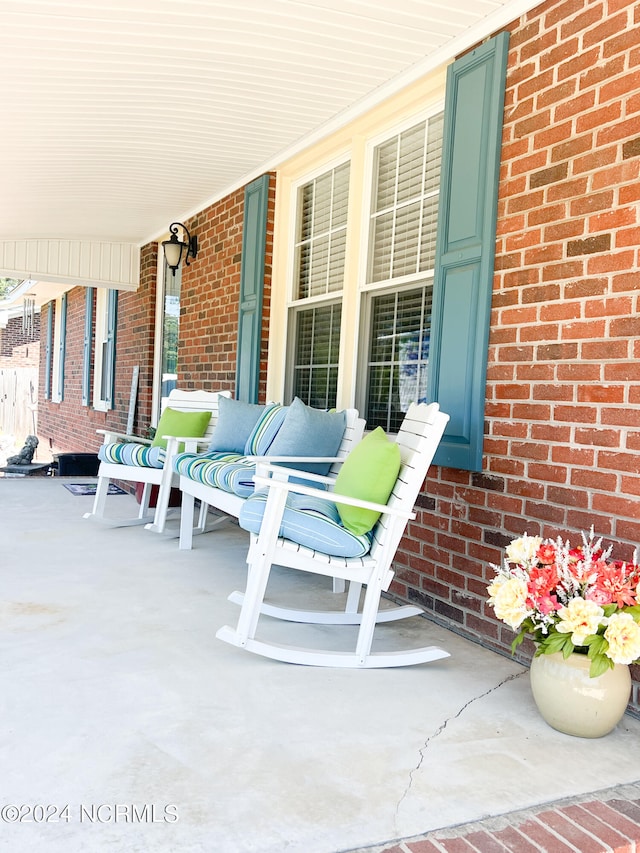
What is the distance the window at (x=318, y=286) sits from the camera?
448 centimetres

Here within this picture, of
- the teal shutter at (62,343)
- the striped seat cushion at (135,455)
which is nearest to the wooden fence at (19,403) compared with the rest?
the teal shutter at (62,343)

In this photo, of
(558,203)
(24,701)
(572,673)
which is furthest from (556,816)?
(558,203)

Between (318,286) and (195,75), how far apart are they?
1545 mm

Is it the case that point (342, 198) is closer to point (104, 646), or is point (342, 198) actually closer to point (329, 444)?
point (329, 444)

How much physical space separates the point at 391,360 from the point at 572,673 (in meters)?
2.21

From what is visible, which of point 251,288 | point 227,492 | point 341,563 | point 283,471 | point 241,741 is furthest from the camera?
point 251,288

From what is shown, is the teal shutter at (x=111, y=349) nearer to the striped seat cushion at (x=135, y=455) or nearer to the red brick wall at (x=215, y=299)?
the red brick wall at (x=215, y=299)

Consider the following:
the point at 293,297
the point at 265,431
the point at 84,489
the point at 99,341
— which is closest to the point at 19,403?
the point at 99,341

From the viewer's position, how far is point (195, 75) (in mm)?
3574

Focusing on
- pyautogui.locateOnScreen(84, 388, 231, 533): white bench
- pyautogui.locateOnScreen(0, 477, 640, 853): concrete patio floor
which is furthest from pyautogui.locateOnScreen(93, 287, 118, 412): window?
pyautogui.locateOnScreen(0, 477, 640, 853): concrete patio floor

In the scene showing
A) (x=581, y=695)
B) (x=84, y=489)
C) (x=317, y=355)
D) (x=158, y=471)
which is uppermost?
(x=317, y=355)

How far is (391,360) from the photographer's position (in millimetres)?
3930

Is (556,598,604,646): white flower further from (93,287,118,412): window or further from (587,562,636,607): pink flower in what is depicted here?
(93,287,118,412): window

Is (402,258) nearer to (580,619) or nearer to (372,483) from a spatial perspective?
(372,483)
